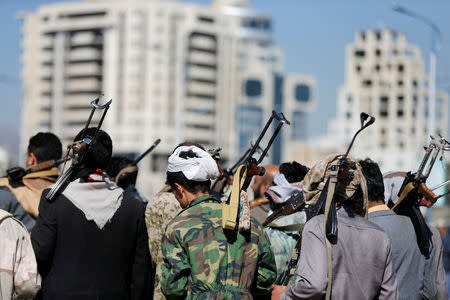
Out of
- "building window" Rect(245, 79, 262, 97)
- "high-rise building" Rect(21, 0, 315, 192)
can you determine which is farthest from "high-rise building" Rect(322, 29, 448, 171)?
"building window" Rect(245, 79, 262, 97)

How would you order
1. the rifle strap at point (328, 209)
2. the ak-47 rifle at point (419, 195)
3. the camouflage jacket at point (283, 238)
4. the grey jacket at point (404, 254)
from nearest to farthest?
the rifle strap at point (328, 209), the grey jacket at point (404, 254), the ak-47 rifle at point (419, 195), the camouflage jacket at point (283, 238)

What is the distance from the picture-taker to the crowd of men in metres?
5.11

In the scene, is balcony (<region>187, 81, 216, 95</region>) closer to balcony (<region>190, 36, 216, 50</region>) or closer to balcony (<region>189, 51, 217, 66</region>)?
balcony (<region>189, 51, 217, 66</region>)

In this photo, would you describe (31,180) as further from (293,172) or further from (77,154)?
(293,172)

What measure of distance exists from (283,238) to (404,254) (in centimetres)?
83

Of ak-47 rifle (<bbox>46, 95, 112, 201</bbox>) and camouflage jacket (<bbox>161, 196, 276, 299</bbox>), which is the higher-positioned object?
ak-47 rifle (<bbox>46, 95, 112, 201</bbox>)

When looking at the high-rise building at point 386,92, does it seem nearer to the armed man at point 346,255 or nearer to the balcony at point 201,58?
the balcony at point 201,58

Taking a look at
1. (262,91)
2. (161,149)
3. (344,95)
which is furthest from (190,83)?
(262,91)

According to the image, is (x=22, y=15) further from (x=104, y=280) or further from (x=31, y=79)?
(x=104, y=280)

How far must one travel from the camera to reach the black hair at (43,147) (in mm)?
7365

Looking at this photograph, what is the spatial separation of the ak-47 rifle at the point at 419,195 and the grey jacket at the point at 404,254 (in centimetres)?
5

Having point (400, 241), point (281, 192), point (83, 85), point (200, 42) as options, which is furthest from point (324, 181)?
point (200, 42)

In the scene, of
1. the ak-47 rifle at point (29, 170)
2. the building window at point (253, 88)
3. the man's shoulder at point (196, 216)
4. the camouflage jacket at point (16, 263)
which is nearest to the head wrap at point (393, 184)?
the man's shoulder at point (196, 216)

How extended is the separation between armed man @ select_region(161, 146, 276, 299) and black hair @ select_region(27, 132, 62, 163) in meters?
2.31
